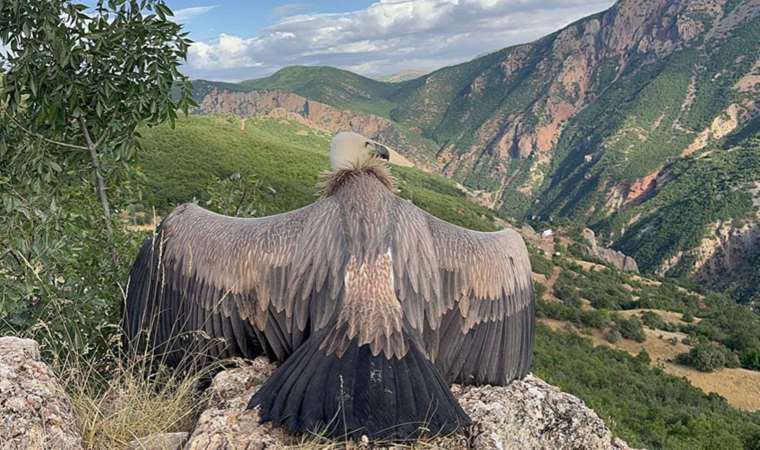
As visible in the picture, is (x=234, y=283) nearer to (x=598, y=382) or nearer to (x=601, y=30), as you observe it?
(x=598, y=382)

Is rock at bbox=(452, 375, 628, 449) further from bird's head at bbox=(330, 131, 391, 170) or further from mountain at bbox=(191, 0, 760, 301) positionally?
mountain at bbox=(191, 0, 760, 301)

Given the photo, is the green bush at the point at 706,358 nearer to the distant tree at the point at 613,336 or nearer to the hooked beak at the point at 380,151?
the distant tree at the point at 613,336

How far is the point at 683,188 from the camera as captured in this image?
101250 millimetres

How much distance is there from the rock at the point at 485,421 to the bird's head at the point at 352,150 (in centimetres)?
149

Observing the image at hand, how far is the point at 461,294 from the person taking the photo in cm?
350

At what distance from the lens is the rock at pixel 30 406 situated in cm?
238

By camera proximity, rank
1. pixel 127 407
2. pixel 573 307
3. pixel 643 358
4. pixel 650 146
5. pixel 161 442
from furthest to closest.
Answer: pixel 650 146 → pixel 573 307 → pixel 643 358 → pixel 127 407 → pixel 161 442

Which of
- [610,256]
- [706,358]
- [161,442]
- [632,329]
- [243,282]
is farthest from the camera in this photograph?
[610,256]

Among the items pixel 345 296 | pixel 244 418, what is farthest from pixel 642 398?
pixel 244 418

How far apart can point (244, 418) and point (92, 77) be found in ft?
9.59

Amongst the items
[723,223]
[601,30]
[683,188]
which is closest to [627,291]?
[723,223]

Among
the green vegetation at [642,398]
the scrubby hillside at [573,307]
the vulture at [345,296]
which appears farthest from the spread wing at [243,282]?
the green vegetation at [642,398]

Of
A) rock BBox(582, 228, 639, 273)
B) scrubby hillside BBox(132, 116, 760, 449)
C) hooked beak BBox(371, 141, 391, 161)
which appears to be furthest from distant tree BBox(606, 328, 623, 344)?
hooked beak BBox(371, 141, 391, 161)

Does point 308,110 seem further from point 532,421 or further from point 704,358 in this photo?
point 532,421
